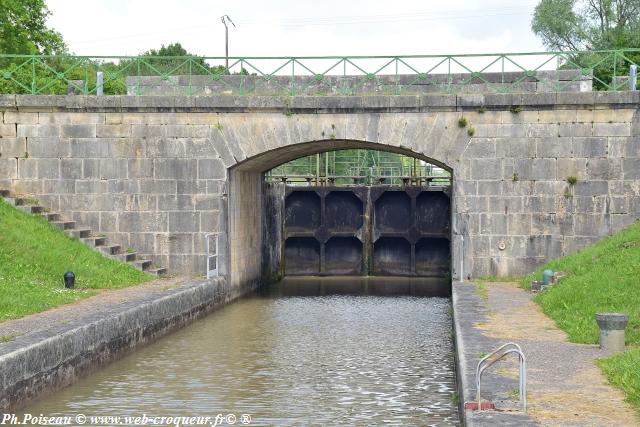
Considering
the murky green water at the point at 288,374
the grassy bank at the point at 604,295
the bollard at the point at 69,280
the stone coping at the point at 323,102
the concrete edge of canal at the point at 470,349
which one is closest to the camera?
the concrete edge of canal at the point at 470,349

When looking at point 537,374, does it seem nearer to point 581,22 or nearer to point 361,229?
point 361,229

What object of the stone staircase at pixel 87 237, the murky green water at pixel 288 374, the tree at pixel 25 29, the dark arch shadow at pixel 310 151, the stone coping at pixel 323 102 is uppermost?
the tree at pixel 25 29

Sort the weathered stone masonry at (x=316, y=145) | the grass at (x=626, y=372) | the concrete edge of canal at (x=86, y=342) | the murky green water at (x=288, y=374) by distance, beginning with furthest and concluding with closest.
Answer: the weathered stone masonry at (x=316, y=145)
the murky green water at (x=288, y=374)
the concrete edge of canal at (x=86, y=342)
the grass at (x=626, y=372)

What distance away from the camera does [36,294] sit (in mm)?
17016

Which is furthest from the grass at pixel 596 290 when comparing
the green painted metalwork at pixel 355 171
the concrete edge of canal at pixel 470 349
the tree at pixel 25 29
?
the tree at pixel 25 29

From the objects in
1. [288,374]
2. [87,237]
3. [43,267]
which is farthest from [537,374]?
[87,237]

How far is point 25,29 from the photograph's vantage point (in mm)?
41125

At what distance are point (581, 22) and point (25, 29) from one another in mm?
25521

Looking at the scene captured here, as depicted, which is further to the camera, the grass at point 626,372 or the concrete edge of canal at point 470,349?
the grass at point 626,372

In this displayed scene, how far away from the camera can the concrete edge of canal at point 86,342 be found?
38.2ft

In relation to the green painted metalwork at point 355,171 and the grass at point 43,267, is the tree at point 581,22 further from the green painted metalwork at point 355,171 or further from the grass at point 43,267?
the grass at point 43,267

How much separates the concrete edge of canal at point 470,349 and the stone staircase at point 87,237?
6703mm

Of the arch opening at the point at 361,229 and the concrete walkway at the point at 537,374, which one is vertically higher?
the arch opening at the point at 361,229

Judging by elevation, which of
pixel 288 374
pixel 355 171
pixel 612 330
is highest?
pixel 355 171
